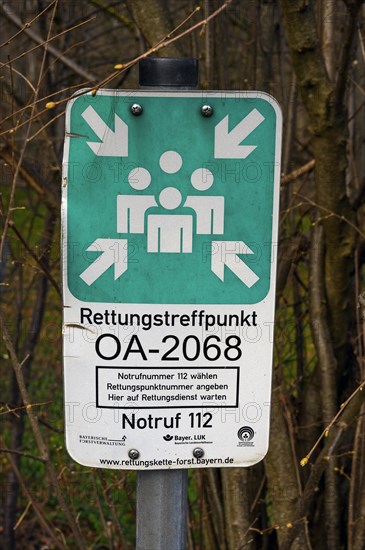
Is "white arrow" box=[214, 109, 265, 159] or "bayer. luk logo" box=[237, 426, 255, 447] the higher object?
"white arrow" box=[214, 109, 265, 159]

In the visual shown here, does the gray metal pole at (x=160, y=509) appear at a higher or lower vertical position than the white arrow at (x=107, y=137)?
lower

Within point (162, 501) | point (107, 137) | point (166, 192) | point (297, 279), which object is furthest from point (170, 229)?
point (297, 279)

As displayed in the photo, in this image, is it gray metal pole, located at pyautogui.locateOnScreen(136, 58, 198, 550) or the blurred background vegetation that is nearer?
gray metal pole, located at pyautogui.locateOnScreen(136, 58, 198, 550)

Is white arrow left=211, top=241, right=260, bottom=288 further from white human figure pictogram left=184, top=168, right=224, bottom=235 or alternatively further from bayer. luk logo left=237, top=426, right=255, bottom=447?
bayer. luk logo left=237, top=426, right=255, bottom=447

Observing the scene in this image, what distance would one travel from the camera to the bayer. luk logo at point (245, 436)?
1859 mm

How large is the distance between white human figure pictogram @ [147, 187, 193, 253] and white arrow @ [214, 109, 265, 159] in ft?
0.45

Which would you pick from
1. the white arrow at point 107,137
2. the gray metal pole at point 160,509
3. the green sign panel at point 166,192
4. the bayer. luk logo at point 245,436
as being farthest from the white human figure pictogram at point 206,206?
the gray metal pole at point 160,509

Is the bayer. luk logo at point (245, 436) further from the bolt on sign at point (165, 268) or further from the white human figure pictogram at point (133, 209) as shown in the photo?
the white human figure pictogram at point (133, 209)

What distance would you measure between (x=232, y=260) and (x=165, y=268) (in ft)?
0.49

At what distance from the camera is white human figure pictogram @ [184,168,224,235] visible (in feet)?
5.97

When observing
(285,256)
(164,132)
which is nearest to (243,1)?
(285,256)

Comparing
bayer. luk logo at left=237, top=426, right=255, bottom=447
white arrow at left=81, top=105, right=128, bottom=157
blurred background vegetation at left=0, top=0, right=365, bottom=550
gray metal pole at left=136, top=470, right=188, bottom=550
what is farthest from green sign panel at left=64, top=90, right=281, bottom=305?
blurred background vegetation at left=0, top=0, right=365, bottom=550

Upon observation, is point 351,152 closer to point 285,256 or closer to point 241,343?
point 285,256

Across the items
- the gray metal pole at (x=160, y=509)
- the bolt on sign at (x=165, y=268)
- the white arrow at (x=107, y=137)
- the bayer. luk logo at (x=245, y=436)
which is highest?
the white arrow at (x=107, y=137)
